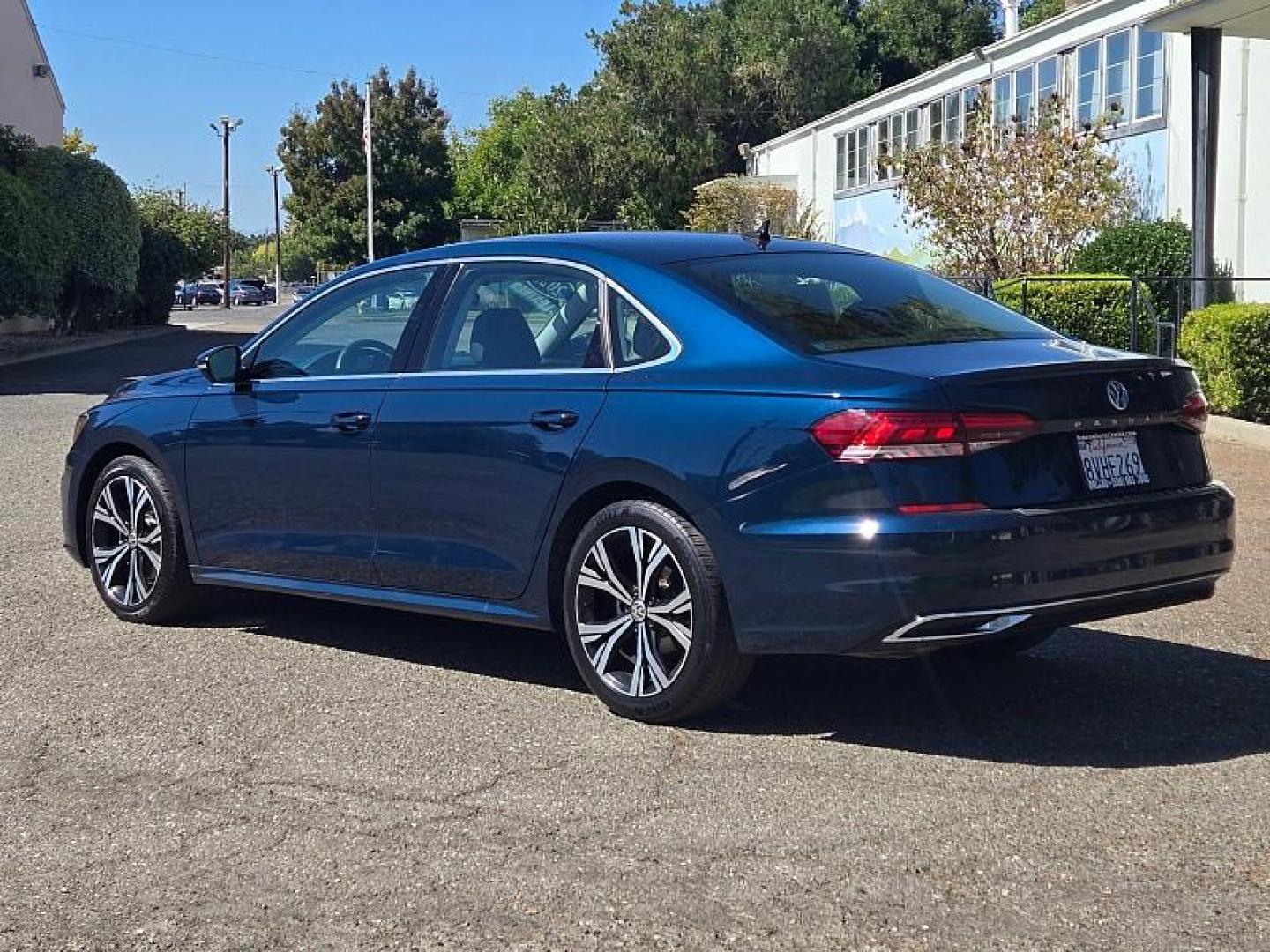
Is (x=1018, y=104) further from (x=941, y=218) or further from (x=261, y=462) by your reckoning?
(x=261, y=462)

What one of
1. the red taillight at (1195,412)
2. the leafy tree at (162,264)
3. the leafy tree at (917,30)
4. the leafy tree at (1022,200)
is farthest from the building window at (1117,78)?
the leafy tree at (917,30)

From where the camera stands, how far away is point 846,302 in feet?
18.7

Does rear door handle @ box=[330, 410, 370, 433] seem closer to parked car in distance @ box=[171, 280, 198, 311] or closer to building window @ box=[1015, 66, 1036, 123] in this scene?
building window @ box=[1015, 66, 1036, 123]

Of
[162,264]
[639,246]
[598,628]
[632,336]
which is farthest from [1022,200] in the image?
[162,264]

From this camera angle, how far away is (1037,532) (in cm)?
489

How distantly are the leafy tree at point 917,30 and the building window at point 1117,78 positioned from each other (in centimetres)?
5074

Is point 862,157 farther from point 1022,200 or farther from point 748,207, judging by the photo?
point 1022,200

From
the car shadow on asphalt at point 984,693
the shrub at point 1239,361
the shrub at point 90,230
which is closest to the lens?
the car shadow on asphalt at point 984,693

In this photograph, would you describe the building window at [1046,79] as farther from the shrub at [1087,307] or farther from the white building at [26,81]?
the white building at [26,81]

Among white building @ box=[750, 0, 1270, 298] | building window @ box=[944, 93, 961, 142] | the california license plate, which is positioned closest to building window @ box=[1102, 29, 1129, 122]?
white building @ box=[750, 0, 1270, 298]

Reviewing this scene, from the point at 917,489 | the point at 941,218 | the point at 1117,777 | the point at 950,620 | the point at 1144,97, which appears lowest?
the point at 1117,777

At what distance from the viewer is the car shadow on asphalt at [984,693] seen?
5.23 meters

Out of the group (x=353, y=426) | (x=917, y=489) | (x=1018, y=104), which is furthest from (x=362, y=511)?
(x=1018, y=104)

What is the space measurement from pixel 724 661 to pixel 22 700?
257 cm
